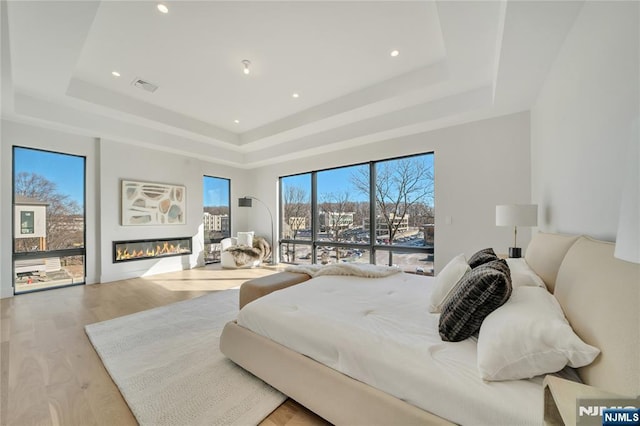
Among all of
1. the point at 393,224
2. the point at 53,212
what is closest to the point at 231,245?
the point at 53,212

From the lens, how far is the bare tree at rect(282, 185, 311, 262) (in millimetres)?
6078

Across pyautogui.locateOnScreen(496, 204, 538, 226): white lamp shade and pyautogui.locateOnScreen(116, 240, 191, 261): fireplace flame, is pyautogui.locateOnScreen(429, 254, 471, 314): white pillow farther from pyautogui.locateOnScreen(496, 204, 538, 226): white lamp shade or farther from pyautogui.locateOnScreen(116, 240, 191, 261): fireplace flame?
pyautogui.locateOnScreen(116, 240, 191, 261): fireplace flame

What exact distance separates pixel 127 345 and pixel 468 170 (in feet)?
15.1

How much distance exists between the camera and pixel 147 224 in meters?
5.07

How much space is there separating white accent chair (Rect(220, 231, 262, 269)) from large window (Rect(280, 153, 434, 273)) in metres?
0.84

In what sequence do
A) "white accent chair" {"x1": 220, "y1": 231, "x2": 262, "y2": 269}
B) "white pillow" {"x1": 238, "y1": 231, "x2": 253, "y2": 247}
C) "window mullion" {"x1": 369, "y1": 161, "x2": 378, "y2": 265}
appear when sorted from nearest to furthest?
"window mullion" {"x1": 369, "y1": 161, "x2": 378, "y2": 265} < "white accent chair" {"x1": 220, "y1": 231, "x2": 262, "y2": 269} < "white pillow" {"x1": 238, "y1": 231, "x2": 253, "y2": 247}

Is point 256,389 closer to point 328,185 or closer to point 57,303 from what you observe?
point 57,303

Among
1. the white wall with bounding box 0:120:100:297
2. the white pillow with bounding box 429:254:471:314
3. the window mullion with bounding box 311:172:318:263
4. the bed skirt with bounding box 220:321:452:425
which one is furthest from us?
the window mullion with bounding box 311:172:318:263

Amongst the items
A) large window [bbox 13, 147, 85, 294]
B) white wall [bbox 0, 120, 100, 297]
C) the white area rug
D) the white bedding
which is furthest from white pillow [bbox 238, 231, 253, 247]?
the white bedding

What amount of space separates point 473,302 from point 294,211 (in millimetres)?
5288

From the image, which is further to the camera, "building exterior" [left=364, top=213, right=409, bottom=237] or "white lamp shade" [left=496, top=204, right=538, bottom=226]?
"building exterior" [left=364, top=213, right=409, bottom=237]

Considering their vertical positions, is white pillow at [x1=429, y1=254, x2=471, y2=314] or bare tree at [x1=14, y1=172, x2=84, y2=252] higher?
bare tree at [x1=14, y1=172, x2=84, y2=252]

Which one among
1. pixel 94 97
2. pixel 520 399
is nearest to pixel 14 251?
pixel 94 97

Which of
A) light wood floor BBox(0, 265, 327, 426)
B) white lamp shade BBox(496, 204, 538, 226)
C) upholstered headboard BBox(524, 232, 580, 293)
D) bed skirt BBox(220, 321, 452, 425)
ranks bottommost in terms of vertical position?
light wood floor BBox(0, 265, 327, 426)
